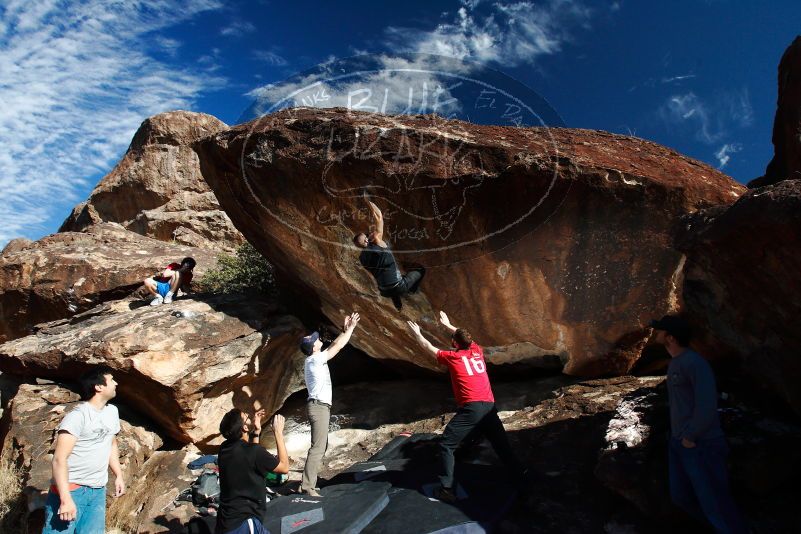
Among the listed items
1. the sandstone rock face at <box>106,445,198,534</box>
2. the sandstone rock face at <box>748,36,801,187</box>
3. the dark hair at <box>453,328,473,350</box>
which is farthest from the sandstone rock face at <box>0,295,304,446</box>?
the sandstone rock face at <box>748,36,801,187</box>

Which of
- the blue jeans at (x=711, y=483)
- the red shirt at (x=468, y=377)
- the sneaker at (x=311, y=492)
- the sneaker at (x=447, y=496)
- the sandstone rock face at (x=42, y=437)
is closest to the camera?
the blue jeans at (x=711, y=483)

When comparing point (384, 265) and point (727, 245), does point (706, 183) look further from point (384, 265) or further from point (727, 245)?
point (384, 265)

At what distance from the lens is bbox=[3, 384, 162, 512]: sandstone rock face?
5.23m

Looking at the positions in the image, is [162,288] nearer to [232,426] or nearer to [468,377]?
[232,426]

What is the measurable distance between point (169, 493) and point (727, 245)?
5.68m

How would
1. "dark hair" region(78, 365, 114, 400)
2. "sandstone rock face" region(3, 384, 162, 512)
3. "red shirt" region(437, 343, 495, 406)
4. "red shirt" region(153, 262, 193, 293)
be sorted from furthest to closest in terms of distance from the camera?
"red shirt" region(153, 262, 193, 293)
"sandstone rock face" region(3, 384, 162, 512)
"red shirt" region(437, 343, 495, 406)
"dark hair" region(78, 365, 114, 400)

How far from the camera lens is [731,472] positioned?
11.4 feet

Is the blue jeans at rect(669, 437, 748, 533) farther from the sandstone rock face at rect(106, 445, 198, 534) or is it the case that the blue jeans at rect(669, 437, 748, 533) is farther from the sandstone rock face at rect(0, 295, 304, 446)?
the sandstone rock face at rect(0, 295, 304, 446)

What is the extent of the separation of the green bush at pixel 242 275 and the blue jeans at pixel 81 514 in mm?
4548

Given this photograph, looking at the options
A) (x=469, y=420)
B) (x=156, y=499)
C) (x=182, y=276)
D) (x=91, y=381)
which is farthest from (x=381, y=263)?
(x=182, y=276)

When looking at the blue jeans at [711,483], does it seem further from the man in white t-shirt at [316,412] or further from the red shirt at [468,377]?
the man in white t-shirt at [316,412]

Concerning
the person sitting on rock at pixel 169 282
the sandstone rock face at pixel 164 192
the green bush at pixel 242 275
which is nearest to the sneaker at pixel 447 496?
the green bush at pixel 242 275

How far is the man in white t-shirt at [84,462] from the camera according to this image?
3377 mm

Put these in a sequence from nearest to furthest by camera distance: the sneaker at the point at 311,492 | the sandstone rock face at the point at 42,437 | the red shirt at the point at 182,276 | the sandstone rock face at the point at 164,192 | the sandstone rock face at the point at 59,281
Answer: the sneaker at the point at 311,492
the sandstone rock face at the point at 42,437
the red shirt at the point at 182,276
the sandstone rock face at the point at 59,281
the sandstone rock face at the point at 164,192
